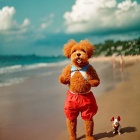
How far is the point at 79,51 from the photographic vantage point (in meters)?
2.58

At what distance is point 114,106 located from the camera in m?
4.19

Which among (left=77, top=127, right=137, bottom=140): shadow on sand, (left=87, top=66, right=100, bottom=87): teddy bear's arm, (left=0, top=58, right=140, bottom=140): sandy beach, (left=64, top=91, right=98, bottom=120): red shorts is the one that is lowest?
(left=77, top=127, right=137, bottom=140): shadow on sand

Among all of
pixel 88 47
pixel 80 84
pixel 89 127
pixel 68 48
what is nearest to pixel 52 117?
pixel 89 127

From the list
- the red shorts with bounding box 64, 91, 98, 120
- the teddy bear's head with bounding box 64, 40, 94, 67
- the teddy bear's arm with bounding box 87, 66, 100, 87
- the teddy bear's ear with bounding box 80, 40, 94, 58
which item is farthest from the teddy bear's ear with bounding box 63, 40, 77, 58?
the red shorts with bounding box 64, 91, 98, 120

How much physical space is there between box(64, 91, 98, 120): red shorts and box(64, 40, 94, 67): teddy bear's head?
466 mm

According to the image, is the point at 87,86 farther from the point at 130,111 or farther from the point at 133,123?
the point at 130,111

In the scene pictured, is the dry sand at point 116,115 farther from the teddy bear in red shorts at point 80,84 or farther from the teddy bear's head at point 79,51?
the teddy bear's head at point 79,51

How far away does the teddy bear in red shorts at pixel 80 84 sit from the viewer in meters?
2.54

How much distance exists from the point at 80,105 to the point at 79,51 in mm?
781

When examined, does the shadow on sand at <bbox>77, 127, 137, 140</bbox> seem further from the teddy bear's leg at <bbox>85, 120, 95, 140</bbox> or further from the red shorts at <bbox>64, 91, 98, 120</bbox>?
the red shorts at <bbox>64, 91, 98, 120</bbox>

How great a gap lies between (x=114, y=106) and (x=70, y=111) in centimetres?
193

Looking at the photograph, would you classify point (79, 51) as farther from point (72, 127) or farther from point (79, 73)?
point (72, 127)

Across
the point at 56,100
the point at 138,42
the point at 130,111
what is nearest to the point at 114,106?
the point at 130,111

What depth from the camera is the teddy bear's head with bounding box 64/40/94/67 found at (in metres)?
2.49
